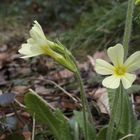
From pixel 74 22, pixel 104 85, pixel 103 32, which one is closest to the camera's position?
pixel 104 85

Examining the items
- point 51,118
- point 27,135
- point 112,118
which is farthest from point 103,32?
point 112,118

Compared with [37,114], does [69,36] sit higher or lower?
higher

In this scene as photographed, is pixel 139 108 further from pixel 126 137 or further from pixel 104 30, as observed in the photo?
pixel 104 30

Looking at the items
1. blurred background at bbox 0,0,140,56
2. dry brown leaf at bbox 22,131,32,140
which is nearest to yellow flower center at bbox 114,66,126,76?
blurred background at bbox 0,0,140,56

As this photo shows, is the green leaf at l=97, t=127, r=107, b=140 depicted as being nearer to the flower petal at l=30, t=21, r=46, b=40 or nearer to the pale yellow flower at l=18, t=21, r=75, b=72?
the pale yellow flower at l=18, t=21, r=75, b=72

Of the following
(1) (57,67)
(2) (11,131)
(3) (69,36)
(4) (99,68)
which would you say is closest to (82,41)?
(3) (69,36)

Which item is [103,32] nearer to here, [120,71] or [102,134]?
→ [102,134]
